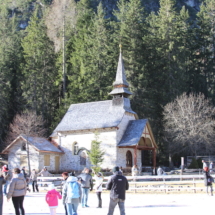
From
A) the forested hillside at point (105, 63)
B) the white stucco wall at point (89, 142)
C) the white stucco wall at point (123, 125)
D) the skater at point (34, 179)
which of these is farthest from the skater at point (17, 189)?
the forested hillside at point (105, 63)

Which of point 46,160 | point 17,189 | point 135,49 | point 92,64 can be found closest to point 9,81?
point 92,64

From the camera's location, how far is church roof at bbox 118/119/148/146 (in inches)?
1358

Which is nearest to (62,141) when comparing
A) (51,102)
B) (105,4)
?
(51,102)

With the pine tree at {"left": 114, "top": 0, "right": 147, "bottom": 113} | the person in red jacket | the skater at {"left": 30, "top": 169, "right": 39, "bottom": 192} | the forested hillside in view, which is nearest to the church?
the pine tree at {"left": 114, "top": 0, "right": 147, "bottom": 113}

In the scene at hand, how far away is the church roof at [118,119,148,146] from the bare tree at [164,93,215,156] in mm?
4996

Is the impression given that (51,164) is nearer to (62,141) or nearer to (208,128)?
(62,141)

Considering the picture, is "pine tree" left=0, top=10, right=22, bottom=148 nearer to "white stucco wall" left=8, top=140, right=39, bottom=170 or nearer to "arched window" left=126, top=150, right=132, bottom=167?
"white stucco wall" left=8, top=140, right=39, bottom=170

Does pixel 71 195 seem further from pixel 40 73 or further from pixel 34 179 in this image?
pixel 40 73

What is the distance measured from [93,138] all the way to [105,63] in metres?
15.5

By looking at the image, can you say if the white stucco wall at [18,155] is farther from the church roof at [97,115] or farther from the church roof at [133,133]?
the church roof at [133,133]

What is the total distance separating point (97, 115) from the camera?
37625 millimetres

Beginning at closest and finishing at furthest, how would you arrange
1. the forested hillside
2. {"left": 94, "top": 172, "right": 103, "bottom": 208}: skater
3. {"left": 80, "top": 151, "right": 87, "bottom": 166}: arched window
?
{"left": 94, "top": 172, "right": 103, "bottom": 208}: skater → {"left": 80, "top": 151, "right": 87, "bottom": 166}: arched window → the forested hillside

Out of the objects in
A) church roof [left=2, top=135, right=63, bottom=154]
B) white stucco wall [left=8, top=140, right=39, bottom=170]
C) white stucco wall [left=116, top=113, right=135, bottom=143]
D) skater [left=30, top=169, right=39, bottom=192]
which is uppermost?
white stucco wall [left=116, top=113, right=135, bottom=143]

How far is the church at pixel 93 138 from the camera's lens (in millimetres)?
35250
